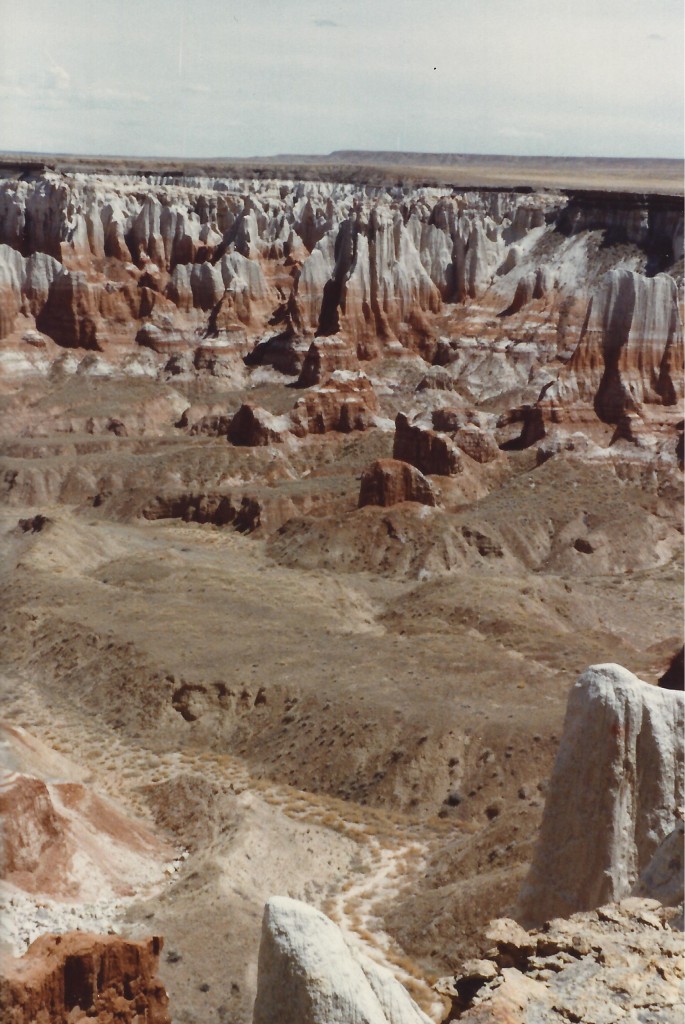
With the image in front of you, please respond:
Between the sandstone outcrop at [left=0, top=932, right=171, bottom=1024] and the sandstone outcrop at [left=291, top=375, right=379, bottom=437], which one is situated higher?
the sandstone outcrop at [left=0, top=932, right=171, bottom=1024]

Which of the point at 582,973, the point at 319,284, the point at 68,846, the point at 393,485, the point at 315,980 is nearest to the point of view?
the point at 315,980

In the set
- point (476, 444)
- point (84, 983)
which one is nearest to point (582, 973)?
point (84, 983)

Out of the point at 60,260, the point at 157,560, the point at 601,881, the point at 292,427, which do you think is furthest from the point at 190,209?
the point at 601,881

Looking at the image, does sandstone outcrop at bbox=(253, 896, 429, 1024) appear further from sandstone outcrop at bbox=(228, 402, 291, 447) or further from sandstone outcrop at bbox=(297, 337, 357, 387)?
sandstone outcrop at bbox=(297, 337, 357, 387)

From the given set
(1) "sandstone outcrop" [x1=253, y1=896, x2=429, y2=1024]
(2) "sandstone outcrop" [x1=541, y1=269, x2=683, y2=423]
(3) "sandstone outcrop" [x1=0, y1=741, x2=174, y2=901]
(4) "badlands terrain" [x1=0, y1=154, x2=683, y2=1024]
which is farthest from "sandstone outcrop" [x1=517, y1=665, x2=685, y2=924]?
(2) "sandstone outcrop" [x1=541, y1=269, x2=683, y2=423]

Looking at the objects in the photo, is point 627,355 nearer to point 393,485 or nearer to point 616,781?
point 393,485

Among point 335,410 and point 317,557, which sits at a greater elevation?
point 335,410
